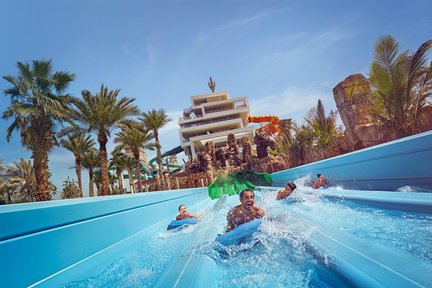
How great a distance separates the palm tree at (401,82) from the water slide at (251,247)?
626cm

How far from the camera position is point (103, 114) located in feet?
58.7

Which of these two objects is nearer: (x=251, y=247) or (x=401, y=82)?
(x=251, y=247)

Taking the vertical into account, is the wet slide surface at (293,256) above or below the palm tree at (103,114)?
below

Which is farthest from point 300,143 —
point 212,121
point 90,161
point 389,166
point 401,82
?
point 212,121

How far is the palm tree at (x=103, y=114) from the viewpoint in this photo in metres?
17.7

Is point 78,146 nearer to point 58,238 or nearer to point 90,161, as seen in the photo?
point 90,161

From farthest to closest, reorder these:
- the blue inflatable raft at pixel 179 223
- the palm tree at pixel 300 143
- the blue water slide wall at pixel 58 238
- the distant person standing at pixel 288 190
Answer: the palm tree at pixel 300 143
the distant person standing at pixel 288 190
the blue inflatable raft at pixel 179 223
the blue water slide wall at pixel 58 238

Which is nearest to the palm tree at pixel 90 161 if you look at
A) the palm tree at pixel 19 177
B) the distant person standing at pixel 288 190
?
the palm tree at pixel 19 177

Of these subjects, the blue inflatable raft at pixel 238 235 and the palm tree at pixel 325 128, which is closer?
the blue inflatable raft at pixel 238 235

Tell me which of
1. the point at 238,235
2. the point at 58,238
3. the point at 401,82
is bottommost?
the point at 238,235

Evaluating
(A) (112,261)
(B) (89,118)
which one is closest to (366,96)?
(A) (112,261)

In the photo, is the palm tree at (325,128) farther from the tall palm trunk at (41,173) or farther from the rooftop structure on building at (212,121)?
the rooftop structure on building at (212,121)

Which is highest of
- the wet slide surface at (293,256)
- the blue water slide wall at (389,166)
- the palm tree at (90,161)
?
the palm tree at (90,161)

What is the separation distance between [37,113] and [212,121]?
1410 inches
